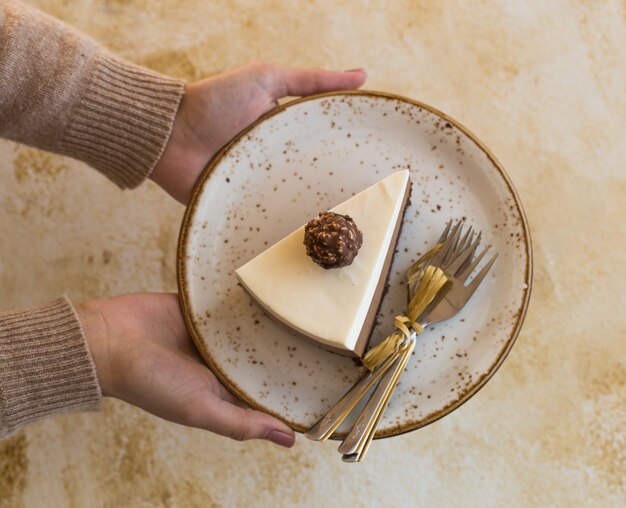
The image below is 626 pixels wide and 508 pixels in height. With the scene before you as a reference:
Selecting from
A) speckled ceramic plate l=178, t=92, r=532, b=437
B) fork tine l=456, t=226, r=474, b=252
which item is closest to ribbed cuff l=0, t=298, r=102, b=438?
speckled ceramic plate l=178, t=92, r=532, b=437

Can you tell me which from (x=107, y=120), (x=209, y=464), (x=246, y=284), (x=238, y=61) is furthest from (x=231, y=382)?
(x=238, y=61)

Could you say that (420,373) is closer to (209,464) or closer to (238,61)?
(209,464)

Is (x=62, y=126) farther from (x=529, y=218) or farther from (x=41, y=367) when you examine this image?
(x=529, y=218)

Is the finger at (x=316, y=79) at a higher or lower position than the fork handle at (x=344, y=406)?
higher

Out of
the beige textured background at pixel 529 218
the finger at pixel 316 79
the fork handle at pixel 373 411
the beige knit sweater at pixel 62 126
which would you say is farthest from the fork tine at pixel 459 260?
the beige knit sweater at pixel 62 126

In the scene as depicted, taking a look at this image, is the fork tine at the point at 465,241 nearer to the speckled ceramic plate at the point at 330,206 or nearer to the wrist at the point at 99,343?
the speckled ceramic plate at the point at 330,206

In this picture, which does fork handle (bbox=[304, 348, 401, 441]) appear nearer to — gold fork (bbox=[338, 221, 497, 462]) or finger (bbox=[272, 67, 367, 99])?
gold fork (bbox=[338, 221, 497, 462])
